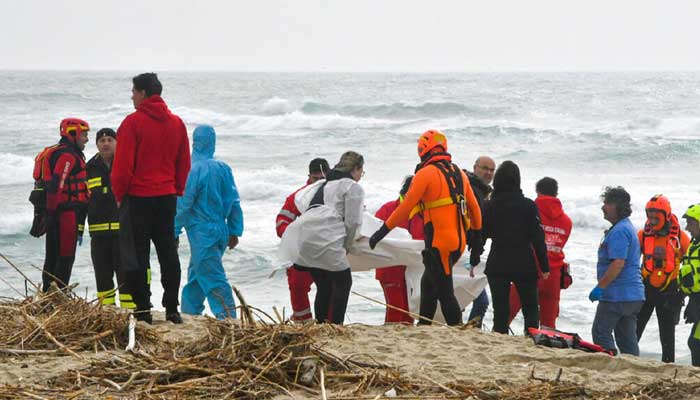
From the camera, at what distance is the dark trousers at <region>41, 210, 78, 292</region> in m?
7.71

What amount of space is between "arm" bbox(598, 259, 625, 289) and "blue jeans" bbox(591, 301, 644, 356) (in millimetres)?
216

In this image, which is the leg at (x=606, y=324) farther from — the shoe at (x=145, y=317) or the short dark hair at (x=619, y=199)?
the shoe at (x=145, y=317)

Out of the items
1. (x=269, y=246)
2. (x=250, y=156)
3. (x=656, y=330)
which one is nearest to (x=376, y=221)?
(x=656, y=330)

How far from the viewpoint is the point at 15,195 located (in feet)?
69.1

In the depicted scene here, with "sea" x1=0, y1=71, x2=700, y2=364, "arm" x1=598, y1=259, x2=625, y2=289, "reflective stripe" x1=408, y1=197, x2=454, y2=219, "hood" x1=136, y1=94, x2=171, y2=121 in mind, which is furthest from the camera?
"sea" x1=0, y1=71, x2=700, y2=364

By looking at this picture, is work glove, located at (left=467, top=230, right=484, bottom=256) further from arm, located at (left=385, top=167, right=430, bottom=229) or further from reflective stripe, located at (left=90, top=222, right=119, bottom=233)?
reflective stripe, located at (left=90, top=222, right=119, bottom=233)

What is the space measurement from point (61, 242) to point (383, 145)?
26232mm

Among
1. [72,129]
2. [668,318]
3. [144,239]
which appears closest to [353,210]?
[144,239]

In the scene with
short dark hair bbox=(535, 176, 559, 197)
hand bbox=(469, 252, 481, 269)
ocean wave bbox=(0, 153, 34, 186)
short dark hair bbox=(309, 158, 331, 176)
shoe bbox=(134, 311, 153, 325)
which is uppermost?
short dark hair bbox=(309, 158, 331, 176)

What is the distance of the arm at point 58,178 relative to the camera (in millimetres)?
7582

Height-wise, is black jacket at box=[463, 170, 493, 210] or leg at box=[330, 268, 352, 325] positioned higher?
black jacket at box=[463, 170, 493, 210]

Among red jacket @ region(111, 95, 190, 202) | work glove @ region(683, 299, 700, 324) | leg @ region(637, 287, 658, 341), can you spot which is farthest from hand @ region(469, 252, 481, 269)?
red jacket @ region(111, 95, 190, 202)

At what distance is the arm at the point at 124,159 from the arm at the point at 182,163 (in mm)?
386

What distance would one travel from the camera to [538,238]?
23.4ft
